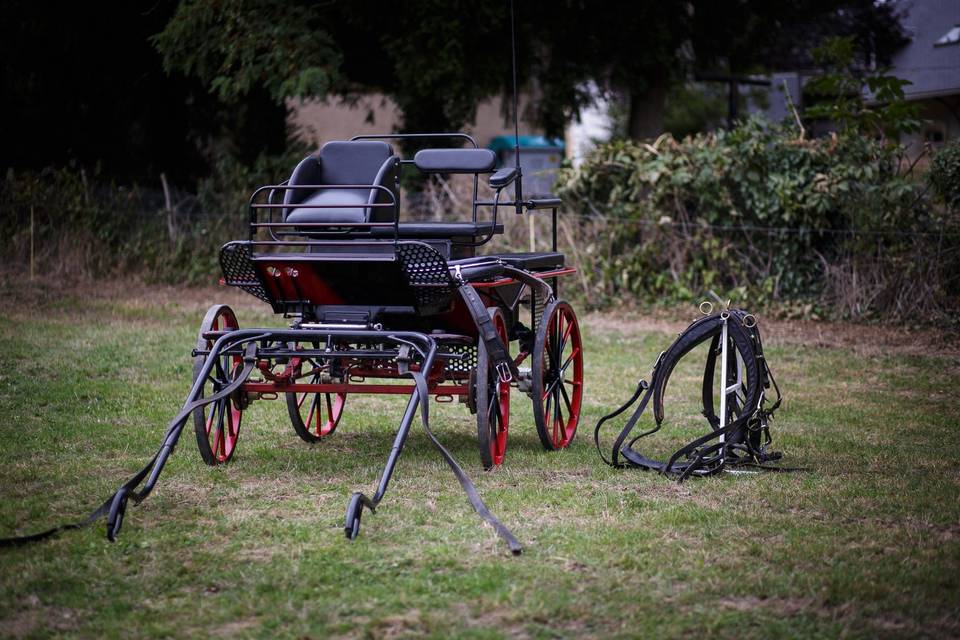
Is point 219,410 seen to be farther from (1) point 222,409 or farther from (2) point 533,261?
(2) point 533,261

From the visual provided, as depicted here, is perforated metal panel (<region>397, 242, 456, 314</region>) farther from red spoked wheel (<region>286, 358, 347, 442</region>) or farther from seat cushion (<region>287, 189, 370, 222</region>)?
red spoked wheel (<region>286, 358, 347, 442</region>)

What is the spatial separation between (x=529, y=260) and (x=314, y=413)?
1757mm

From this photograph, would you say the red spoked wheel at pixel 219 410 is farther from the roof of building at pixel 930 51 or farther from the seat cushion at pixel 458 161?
the roof of building at pixel 930 51

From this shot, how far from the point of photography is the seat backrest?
242 inches

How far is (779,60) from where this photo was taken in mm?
25500

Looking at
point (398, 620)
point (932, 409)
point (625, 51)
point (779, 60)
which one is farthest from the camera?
point (779, 60)

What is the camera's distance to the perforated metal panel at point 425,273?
544 centimetres

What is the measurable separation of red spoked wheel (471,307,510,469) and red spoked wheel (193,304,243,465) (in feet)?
4.01

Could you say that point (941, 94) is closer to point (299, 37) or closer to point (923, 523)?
point (299, 37)

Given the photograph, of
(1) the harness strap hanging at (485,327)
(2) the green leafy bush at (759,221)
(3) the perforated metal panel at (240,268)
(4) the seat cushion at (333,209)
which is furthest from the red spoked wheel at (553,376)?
(2) the green leafy bush at (759,221)

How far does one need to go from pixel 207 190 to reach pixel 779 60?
15.1 meters

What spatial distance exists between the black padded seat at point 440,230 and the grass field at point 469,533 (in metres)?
1.25

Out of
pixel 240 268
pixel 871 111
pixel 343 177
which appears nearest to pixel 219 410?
pixel 240 268

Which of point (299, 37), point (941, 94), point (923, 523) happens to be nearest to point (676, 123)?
point (941, 94)
